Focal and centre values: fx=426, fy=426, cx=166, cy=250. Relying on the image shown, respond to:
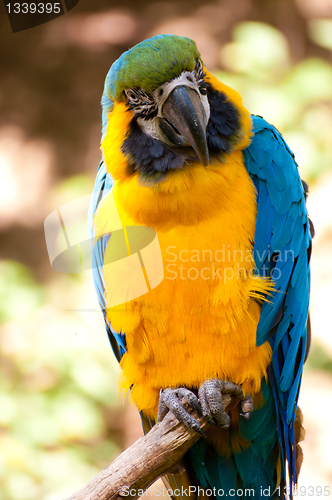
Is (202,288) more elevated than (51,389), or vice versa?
(202,288)

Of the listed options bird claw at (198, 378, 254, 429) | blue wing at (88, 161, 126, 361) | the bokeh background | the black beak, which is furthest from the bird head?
the bokeh background

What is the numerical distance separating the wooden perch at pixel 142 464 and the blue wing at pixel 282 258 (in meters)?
0.27

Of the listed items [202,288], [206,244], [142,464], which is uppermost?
[206,244]

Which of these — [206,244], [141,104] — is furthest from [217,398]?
[141,104]

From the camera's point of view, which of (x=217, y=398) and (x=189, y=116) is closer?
(x=189, y=116)

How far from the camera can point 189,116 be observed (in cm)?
96

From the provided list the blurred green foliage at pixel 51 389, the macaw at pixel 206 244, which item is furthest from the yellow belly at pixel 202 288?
the blurred green foliage at pixel 51 389

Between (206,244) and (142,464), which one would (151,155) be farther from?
(142,464)

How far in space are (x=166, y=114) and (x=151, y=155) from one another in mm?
103

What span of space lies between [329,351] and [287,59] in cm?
144

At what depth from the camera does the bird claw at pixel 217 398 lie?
1.08 metres

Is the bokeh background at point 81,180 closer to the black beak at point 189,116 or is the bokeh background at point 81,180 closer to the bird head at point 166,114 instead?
the bird head at point 166,114

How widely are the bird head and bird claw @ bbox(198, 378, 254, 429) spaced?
0.54 m

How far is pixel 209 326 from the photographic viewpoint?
108cm
